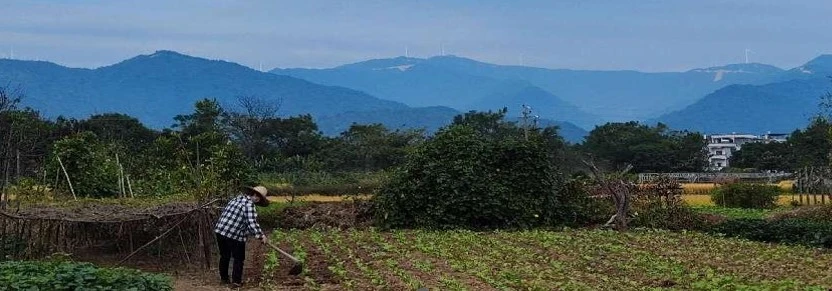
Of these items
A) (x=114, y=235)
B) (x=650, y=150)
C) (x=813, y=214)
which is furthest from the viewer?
(x=650, y=150)

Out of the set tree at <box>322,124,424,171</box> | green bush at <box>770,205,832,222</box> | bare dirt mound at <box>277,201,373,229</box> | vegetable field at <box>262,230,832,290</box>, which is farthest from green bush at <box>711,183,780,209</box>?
tree at <box>322,124,424,171</box>

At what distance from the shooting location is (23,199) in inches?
653

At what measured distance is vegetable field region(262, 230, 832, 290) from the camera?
10766 millimetres

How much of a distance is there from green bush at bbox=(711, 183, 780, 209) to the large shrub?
10322 mm

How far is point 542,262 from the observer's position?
12.9 metres

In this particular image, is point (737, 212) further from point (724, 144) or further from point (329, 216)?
point (724, 144)

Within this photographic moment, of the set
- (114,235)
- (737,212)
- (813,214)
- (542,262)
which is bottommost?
(737,212)

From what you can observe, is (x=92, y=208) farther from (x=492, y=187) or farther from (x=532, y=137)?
(x=532, y=137)

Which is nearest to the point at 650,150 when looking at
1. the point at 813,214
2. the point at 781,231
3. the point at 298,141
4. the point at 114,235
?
the point at 298,141

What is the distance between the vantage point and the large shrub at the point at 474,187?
19.0 meters

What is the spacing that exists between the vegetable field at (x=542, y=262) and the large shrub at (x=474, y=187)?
1.27 m

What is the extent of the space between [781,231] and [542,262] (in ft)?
20.4

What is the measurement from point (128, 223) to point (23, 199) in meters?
4.97

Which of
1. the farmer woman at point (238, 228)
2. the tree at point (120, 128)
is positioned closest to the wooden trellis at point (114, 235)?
the farmer woman at point (238, 228)
